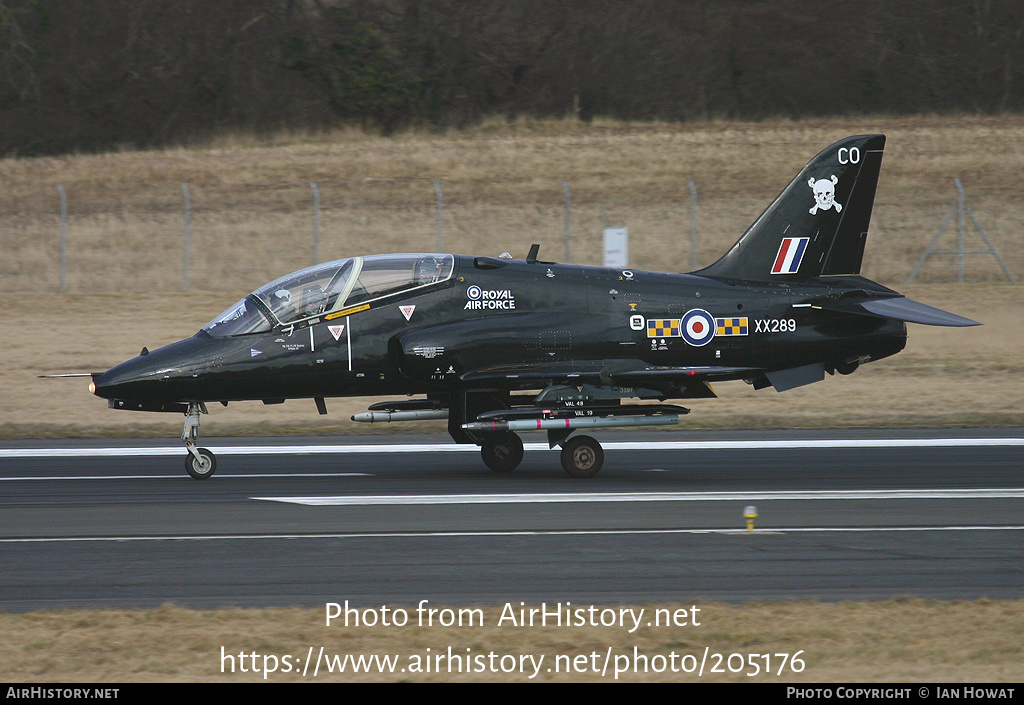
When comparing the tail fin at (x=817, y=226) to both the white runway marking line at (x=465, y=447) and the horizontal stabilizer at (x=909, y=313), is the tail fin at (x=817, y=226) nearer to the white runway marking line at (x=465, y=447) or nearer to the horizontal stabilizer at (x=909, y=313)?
the horizontal stabilizer at (x=909, y=313)

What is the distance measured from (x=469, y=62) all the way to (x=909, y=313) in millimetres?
39670

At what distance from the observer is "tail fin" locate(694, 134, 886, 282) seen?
53.4 ft

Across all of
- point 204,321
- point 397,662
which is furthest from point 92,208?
point 397,662

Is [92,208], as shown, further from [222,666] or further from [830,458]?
[222,666]

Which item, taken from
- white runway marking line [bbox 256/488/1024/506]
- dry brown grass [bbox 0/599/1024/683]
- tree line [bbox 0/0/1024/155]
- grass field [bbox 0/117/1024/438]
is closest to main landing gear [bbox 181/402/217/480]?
white runway marking line [bbox 256/488/1024/506]

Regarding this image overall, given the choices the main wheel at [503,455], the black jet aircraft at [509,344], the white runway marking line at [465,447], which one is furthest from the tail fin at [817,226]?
the main wheel at [503,455]

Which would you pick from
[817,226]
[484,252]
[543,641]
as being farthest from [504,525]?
[484,252]

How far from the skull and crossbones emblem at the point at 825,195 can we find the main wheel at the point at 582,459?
4627 millimetres

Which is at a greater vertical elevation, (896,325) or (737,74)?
(737,74)

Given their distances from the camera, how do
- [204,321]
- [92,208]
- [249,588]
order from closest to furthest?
[249,588] → [204,321] → [92,208]

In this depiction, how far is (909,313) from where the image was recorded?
48.9 ft

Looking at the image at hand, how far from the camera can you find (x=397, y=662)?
22.9 feet

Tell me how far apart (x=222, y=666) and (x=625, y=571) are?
382 centimetres

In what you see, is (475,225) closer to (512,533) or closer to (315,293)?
(315,293)
